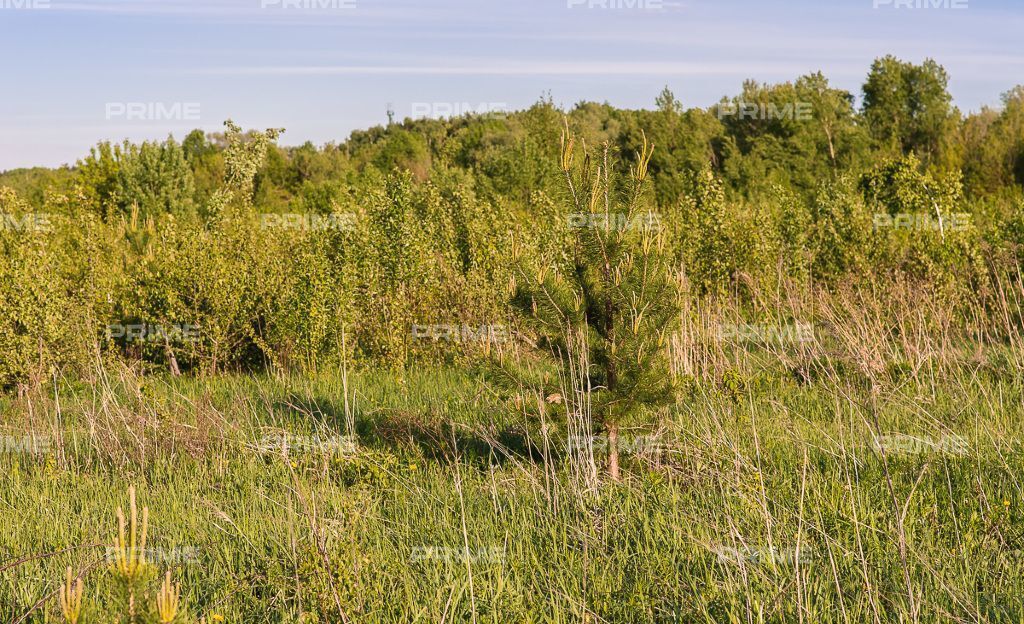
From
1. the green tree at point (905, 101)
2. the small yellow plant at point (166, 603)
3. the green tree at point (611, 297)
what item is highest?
the green tree at point (905, 101)

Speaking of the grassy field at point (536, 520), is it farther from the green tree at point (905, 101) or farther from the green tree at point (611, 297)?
the green tree at point (905, 101)

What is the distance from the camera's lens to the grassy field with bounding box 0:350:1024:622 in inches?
121

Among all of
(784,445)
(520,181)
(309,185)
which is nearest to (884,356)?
(784,445)

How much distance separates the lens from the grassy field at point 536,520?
3086 mm

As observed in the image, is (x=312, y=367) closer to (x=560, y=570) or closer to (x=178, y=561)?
(x=178, y=561)

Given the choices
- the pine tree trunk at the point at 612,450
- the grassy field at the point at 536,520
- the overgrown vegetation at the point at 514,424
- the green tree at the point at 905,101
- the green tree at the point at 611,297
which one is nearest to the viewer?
the grassy field at the point at 536,520

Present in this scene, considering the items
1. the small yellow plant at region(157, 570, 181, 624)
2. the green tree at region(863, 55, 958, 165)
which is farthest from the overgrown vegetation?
the green tree at region(863, 55, 958, 165)

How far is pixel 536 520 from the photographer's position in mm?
4016

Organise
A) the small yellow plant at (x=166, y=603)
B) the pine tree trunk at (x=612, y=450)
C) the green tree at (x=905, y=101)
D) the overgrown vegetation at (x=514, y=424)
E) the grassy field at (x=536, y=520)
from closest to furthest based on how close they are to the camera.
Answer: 1. the small yellow plant at (x=166, y=603)
2. the grassy field at (x=536, y=520)
3. the overgrown vegetation at (x=514, y=424)
4. the pine tree trunk at (x=612, y=450)
5. the green tree at (x=905, y=101)

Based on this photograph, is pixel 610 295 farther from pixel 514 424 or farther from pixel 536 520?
pixel 514 424

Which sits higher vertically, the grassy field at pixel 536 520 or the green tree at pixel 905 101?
the green tree at pixel 905 101

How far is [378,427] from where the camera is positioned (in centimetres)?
602

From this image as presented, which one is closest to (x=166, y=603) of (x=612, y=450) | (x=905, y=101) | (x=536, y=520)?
(x=536, y=520)

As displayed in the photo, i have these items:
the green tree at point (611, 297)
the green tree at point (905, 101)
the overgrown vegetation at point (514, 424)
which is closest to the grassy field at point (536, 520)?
the overgrown vegetation at point (514, 424)
